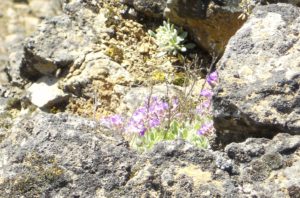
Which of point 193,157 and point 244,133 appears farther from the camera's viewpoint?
point 244,133

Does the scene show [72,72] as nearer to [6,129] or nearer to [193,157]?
[6,129]

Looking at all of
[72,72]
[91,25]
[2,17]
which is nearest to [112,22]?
[91,25]

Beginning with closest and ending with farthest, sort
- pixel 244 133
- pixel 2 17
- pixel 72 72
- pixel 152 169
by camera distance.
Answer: pixel 152 169
pixel 244 133
pixel 72 72
pixel 2 17

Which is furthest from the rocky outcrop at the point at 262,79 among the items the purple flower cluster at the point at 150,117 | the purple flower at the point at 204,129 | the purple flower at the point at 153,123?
the purple flower at the point at 153,123

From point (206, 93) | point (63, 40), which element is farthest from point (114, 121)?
point (63, 40)

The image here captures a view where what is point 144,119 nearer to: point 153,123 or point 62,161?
point 153,123

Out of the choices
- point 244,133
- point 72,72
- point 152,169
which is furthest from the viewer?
point 72,72

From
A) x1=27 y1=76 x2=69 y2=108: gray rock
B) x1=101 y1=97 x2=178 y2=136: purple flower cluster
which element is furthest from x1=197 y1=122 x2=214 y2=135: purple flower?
x1=27 y1=76 x2=69 y2=108: gray rock
